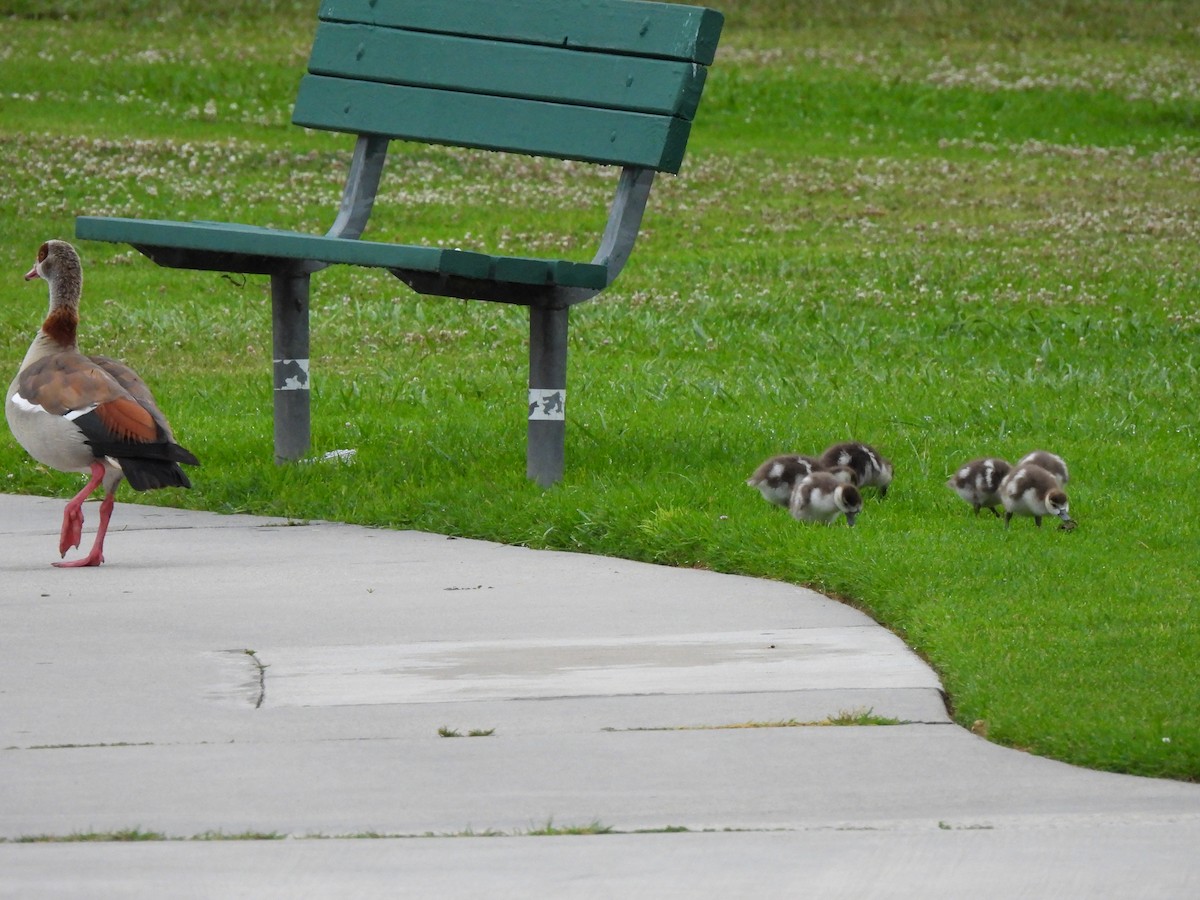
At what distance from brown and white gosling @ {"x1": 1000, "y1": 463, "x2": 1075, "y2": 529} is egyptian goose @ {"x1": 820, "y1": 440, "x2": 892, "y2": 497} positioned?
69 cm

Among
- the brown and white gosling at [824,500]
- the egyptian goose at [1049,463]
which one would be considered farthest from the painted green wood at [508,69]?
the egyptian goose at [1049,463]

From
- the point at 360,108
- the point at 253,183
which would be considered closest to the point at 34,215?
the point at 253,183

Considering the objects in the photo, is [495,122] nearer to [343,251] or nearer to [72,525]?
[343,251]

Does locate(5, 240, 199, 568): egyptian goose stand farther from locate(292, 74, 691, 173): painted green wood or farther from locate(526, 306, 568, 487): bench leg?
locate(292, 74, 691, 173): painted green wood

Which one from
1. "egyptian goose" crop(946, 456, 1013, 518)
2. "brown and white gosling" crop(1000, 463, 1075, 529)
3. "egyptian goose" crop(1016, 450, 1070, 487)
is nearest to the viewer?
"brown and white gosling" crop(1000, 463, 1075, 529)

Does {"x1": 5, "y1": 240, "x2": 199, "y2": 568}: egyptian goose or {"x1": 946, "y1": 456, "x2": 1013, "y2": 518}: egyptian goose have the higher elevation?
{"x1": 5, "y1": 240, "x2": 199, "y2": 568}: egyptian goose

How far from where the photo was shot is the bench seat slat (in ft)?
25.8

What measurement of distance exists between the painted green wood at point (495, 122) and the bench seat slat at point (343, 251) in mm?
981

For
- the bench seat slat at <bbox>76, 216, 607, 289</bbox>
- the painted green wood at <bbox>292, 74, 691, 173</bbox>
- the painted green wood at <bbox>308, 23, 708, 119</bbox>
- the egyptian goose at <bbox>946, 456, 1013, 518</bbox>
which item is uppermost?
the painted green wood at <bbox>308, 23, 708, 119</bbox>

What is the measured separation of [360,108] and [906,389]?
369 centimetres

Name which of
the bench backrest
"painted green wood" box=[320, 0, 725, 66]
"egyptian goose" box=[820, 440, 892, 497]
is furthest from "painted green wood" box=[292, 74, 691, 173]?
"egyptian goose" box=[820, 440, 892, 497]

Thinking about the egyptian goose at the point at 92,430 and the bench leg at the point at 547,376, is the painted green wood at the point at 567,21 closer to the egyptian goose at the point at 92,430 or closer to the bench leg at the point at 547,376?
the bench leg at the point at 547,376

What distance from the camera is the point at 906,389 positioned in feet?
37.8

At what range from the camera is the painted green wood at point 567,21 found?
898 centimetres
